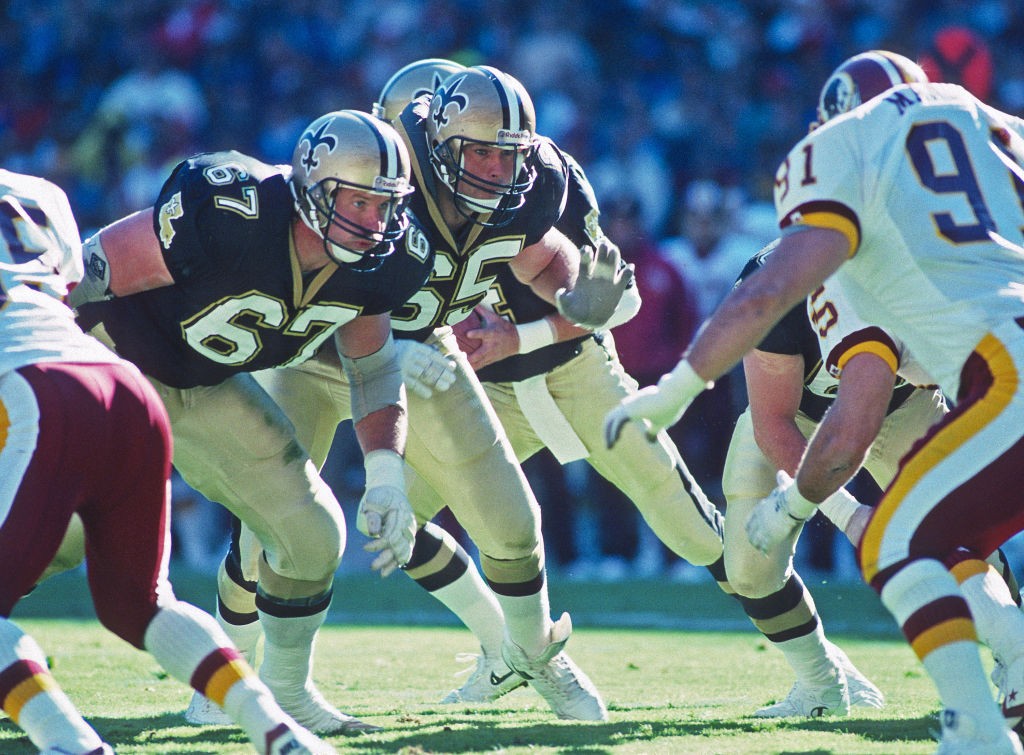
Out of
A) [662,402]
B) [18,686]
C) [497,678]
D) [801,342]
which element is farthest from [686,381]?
[497,678]

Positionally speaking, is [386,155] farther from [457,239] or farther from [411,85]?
[411,85]

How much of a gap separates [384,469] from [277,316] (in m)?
0.52

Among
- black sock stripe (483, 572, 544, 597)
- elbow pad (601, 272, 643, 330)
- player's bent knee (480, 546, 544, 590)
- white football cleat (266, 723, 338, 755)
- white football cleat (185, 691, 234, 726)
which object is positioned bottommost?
white football cleat (185, 691, 234, 726)

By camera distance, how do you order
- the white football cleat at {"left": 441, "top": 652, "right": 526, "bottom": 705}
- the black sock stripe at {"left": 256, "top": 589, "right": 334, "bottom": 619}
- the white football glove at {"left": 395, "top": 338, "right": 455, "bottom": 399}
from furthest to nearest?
the white football cleat at {"left": 441, "top": 652, "right": 526, "bottom": 705}, the white football glove at {"left": 395, "top": 338, "right": 455, "bottom": 399}, the black sock stripe at {"left": 256, "top": 589, "right": 334, "bottom": 619}

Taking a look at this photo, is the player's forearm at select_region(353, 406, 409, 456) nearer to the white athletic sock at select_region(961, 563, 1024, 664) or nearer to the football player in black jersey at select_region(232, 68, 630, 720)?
the football player in black jersey at select_region(232, 68, 630, 720)

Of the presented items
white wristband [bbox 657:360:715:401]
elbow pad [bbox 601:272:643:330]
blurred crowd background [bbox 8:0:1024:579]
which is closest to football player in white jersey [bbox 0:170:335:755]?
white wristband [bbox 657:360:715:401]

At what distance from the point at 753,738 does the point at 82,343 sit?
198cm

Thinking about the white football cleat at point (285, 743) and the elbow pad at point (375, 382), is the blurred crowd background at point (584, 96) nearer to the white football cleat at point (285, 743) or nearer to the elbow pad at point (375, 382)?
the elbow pad at point (375, 382)

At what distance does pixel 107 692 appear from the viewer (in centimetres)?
436

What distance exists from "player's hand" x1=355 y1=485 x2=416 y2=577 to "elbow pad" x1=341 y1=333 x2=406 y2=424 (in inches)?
11.7

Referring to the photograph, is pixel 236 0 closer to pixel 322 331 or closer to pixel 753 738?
pixel 322 331

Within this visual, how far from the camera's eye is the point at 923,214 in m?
2.86

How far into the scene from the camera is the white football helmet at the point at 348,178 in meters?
3.50

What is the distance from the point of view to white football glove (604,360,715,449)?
2.82m
